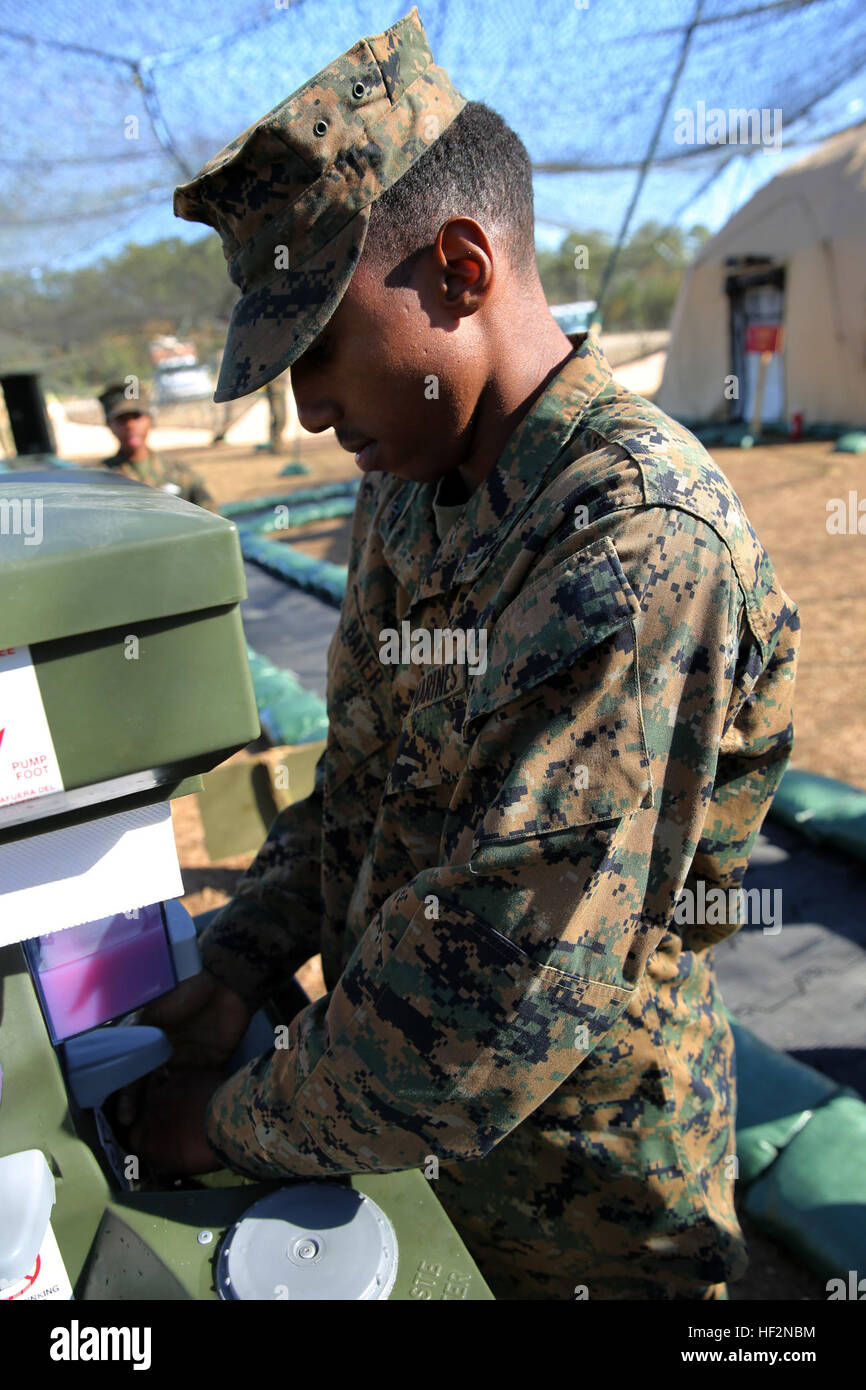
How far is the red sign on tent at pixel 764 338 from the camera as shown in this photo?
41.4ft

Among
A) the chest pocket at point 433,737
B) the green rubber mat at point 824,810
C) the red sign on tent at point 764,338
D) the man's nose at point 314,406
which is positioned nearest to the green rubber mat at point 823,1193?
the green rubber mat at point 824,810

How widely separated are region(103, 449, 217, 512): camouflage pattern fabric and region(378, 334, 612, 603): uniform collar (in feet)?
17.6

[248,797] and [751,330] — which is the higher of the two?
[751,330]

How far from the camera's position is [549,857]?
83cm

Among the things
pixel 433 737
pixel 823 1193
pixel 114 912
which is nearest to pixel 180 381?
pixel 823 1193

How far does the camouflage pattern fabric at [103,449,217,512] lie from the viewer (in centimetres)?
647

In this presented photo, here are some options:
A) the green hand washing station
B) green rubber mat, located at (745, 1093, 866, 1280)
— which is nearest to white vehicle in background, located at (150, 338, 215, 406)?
green rubber mat, located at (745, 1093, 866, 1280)

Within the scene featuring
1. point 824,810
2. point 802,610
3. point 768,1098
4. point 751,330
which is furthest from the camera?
point 751,330

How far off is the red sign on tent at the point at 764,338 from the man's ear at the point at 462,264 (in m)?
12.9

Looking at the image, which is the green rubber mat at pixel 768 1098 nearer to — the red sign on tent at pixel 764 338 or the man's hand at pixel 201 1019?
the man's hand at pixel 201 1019

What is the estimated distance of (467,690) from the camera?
1.00 m

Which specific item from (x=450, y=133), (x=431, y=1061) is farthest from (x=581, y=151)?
(x=431, y=1061)

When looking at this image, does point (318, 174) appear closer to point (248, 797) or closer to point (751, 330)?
point (248, 797)

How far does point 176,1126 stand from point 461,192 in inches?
41.9
